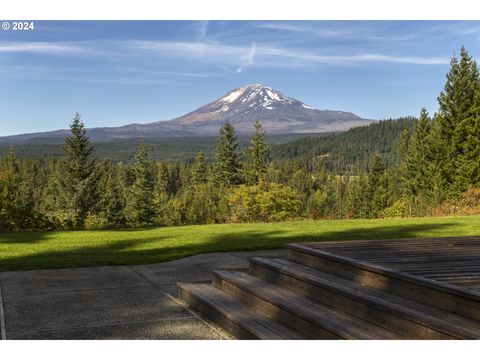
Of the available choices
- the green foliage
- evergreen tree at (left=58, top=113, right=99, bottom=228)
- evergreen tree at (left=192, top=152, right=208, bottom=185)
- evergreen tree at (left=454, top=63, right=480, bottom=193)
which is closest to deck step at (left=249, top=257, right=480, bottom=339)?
evergreen tree at (left=454, top=63, right=480, bottom=193)

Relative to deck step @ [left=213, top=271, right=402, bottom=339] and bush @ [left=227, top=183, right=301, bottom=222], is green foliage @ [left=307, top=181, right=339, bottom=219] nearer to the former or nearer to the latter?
bush @ [left=227, top=183, right=301, bottom=222]

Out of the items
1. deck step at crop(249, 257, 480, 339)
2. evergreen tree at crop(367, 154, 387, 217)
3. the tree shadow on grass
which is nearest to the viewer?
deck step at crop(249, 257, 480, 339)

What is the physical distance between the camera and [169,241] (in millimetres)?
10180

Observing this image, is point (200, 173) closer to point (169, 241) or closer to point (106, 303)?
point (169, 241)

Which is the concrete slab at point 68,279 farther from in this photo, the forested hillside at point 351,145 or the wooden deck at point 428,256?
the forested hillside at point 351,145

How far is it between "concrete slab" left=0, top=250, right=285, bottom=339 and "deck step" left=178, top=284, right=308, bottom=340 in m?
0.10

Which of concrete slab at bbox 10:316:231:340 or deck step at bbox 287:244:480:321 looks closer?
deck step at bbox 287:244:480:321

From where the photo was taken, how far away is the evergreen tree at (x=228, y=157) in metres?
69.2

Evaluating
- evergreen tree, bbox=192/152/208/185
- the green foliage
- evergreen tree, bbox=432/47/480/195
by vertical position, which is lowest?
the green foliage

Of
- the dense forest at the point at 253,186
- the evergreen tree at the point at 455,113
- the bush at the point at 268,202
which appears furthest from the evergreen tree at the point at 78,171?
the evergreen tree at the point at 455,113

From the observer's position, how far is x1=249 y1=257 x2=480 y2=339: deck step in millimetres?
3061

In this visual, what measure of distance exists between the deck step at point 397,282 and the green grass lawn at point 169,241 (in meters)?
3.53

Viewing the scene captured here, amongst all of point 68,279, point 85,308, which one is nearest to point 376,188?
point 68,279
